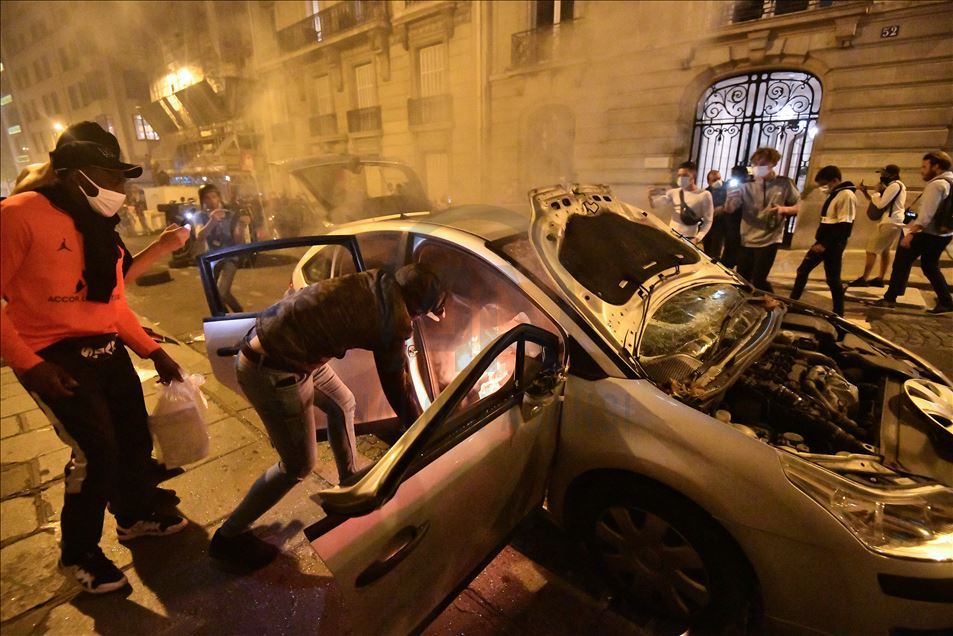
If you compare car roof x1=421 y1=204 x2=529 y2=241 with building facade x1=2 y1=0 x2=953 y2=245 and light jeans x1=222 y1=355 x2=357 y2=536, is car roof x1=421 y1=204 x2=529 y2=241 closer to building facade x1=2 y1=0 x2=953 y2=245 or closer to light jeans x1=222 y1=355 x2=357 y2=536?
light jeans x1=222 y1=355 x2=357 y2=536

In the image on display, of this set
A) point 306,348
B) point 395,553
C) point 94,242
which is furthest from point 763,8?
point 395,553

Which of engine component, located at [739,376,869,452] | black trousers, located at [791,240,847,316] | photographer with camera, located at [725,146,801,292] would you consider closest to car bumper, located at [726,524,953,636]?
engine component, located at [739,376,869,452]

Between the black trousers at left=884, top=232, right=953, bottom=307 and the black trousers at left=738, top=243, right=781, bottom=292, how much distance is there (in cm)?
137

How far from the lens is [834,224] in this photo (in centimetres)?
437

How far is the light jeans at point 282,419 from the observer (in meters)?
1.81

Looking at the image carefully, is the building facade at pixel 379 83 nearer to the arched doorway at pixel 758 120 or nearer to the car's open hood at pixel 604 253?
the arched doorway at pixel 758 120

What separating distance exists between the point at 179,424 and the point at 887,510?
274 cm

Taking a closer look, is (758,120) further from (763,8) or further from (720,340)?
(720,340)

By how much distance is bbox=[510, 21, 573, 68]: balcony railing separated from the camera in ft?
34.7

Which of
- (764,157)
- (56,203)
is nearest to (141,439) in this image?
(56,203)

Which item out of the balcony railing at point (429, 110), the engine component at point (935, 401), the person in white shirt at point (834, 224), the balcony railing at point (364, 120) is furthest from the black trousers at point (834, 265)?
the balcony railing at point (364, 120)

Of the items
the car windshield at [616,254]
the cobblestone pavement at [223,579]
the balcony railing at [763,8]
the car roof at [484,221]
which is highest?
the balcony railing at [763,8]

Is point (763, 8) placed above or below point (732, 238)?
above

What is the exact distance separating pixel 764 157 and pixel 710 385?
4.01 metres
